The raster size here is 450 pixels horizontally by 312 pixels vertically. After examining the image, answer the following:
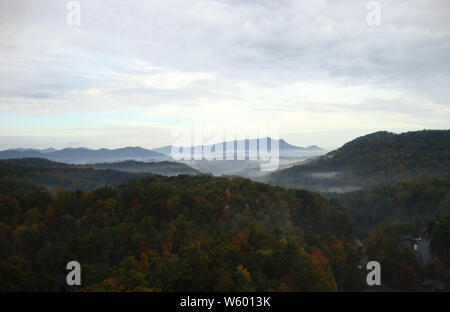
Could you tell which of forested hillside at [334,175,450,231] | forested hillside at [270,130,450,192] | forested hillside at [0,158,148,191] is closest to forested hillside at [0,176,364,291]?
forested hillside at [334,175,450,231]

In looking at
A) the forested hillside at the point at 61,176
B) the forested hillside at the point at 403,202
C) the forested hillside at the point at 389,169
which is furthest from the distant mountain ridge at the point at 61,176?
the forested hillside at the point at 403,202

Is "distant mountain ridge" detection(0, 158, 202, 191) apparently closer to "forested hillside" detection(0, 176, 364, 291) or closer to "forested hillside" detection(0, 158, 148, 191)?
"forested hillside" detection(0, 158, 148, 191)

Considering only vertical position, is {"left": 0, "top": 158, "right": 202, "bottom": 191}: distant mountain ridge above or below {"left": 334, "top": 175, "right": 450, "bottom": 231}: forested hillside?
above

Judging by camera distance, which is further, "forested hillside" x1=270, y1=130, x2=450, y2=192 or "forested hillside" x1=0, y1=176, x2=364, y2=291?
"forested hillside" x1=270, y1=130, x2=450, y2=192

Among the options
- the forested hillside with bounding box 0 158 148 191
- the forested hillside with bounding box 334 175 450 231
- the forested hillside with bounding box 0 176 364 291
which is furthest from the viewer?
the forested hillside with bounding box 0 158 148 191

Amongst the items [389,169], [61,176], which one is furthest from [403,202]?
[61,176]

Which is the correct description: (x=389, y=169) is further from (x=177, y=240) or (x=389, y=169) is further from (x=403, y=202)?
(x=177, y=240)

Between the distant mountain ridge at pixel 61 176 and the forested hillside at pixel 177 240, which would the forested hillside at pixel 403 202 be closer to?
the forested hillside at pixel 177 240
